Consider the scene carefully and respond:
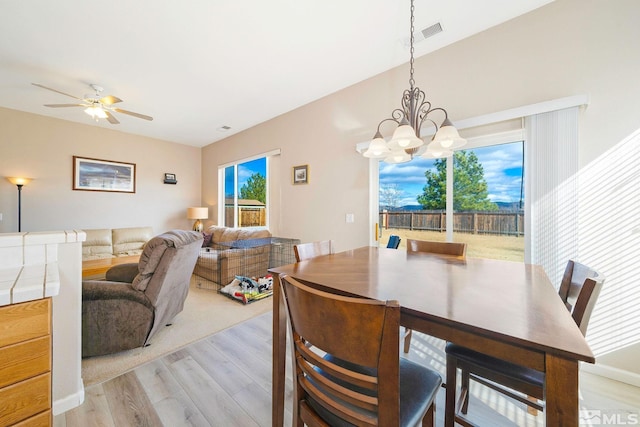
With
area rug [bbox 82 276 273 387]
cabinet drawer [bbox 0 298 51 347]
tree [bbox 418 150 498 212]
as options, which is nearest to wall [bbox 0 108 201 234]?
area rug [bbox 82 276 273 387]

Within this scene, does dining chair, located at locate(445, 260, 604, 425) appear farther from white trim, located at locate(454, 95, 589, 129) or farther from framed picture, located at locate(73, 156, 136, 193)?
framed picture, located at locate(73, 156, 136, 193)

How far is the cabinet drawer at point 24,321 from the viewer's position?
930 millimetres

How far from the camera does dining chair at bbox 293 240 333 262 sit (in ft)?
5.51

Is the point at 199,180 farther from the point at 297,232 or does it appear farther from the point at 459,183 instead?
the point at 459,183

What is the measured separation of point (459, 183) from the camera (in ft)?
8.16

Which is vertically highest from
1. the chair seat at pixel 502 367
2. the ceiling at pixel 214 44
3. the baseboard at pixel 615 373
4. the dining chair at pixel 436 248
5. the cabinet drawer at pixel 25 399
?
the ceiling at pixel 214 44

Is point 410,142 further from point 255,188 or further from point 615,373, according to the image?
point 255,188

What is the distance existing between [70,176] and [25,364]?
4997 millimetres

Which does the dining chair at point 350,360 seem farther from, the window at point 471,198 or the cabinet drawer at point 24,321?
the window at point 471,198

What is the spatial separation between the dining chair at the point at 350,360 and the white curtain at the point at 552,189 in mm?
1743

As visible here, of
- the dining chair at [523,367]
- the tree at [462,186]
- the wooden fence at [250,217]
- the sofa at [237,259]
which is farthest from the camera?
the wooden fence at [250,217]

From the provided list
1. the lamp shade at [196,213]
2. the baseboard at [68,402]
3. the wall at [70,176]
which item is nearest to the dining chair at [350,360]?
the baseboard at [68,402]

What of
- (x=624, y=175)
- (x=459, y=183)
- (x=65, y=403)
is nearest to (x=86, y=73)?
(x=65, y=403)

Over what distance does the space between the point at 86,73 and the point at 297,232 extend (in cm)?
330
